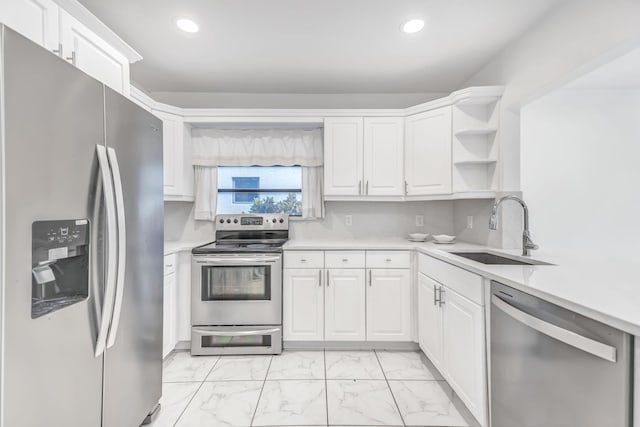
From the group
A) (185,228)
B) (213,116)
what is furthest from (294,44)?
(185,228)

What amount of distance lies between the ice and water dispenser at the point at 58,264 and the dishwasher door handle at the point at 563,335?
69.7 inches

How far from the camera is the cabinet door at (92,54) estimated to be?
1.32 meters

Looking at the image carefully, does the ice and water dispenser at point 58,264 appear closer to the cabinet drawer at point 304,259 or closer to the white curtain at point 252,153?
the cabinet drawer at point 304,259

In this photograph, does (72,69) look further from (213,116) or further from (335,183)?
(335,183)

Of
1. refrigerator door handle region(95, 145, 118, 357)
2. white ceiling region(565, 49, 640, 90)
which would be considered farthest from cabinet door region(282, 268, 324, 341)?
white ceiling region(565, 49, 640, 90)

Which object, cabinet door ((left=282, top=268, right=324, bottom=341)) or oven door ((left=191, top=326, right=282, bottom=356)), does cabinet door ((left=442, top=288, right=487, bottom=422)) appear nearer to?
cabinet door ((left=282, top=268, right=324, bottom=341))

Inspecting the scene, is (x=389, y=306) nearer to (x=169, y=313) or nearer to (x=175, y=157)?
(x=169, y=313)

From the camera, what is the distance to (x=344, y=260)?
268cm

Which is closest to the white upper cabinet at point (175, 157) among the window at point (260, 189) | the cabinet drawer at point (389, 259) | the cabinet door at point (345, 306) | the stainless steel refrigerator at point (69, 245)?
the window at point (260, 189)

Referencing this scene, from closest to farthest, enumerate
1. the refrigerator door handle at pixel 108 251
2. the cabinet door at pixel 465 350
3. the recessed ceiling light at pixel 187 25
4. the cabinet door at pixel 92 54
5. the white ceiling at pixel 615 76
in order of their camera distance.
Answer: the refrigerator door handle at pixel 108 251 < the cabinet door at pixel 92 54 < the cabinet door at pixel 465 350 < the recessed ceiling light at pixel 187 25 < the white ceiling at pixel 615 76

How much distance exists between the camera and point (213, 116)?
2.97 m

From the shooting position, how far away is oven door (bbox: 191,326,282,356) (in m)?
2.58

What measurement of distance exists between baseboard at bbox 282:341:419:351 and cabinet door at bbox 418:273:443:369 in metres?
0.21

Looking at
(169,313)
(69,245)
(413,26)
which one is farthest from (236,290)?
(413,26)
